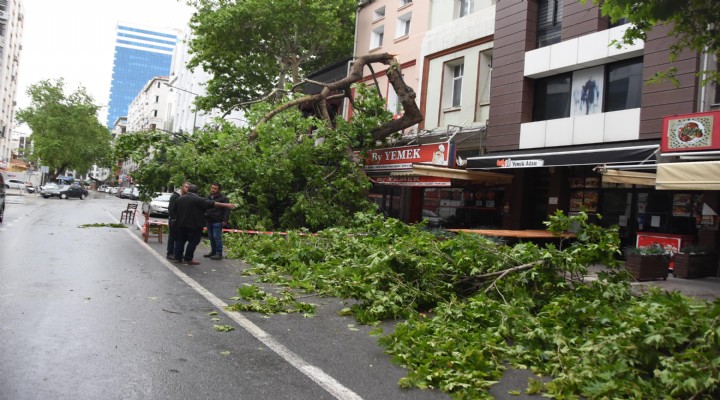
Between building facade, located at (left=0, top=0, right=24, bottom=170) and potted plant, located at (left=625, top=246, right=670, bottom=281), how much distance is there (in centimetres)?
6411

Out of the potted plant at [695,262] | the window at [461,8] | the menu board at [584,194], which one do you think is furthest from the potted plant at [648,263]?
the window at [461,8]

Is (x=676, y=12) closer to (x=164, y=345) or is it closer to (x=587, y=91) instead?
(x=587, y=91)

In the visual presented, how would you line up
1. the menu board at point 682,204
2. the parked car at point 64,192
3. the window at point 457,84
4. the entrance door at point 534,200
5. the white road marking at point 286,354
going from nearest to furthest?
1. the white road marking at point 286,354
2. the menu board at point 682,204
3. the entrance door at point 534,200
4. the window at point 457,84
5. the parked car at point 64,192

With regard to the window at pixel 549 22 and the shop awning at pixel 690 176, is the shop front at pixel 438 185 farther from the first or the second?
the shop awning at pixel 690 176

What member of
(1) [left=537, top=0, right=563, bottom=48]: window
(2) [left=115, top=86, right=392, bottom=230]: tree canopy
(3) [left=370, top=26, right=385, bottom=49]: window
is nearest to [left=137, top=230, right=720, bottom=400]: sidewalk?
(2) [left=115, top=86, right=392, bottom=230]: tree canopy

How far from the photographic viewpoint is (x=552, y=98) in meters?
15.4

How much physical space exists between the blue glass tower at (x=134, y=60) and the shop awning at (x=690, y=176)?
191482 mm

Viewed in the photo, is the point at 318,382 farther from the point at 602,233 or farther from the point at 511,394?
the point at 602,233

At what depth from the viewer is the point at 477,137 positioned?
56.7ft

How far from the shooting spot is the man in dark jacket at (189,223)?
10.4m

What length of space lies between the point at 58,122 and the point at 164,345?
68069mm

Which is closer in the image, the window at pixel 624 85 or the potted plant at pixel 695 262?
the potted plant at pixel 695 262

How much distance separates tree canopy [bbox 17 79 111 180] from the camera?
206 ft

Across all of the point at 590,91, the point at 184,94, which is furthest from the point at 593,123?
the point at 184,94
